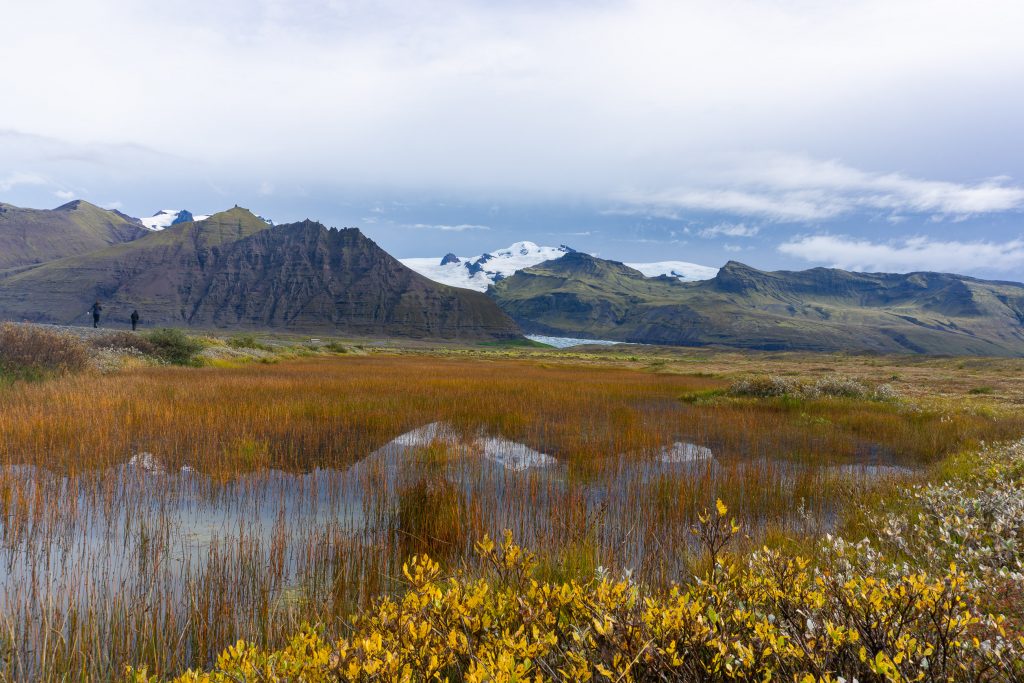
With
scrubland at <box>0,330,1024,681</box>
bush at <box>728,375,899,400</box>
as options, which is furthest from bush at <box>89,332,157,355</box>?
bush at <box>728,375,899,400</box>

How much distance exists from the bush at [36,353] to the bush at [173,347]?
8.16 m

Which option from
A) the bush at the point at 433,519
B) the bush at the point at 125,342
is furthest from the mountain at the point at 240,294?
the bush at the point at 433,519

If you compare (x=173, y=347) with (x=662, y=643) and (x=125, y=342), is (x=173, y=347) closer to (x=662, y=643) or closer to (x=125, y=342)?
(x=125, y=342)

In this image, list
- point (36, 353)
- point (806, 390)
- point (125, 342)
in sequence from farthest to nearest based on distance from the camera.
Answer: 1. point (125, 342)
2. point (806, 390)
3. point (36, 353)

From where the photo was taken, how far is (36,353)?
18.0 meters

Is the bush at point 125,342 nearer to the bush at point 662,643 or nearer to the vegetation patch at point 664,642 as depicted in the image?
the vegetation patch at point 664,642

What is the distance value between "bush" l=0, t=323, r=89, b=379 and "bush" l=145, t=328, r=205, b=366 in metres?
8.16

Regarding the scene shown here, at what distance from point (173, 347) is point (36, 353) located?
36.1ft

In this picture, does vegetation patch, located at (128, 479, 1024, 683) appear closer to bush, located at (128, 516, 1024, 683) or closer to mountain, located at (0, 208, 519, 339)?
bush, located at (128, 516, 1024, 683)

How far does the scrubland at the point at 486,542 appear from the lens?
9.73ft

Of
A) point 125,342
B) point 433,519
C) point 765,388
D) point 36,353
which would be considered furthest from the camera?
point 125,342

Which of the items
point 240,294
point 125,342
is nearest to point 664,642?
point 125,342

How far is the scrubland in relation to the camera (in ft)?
9.73

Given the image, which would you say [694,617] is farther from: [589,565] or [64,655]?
[64,655]
